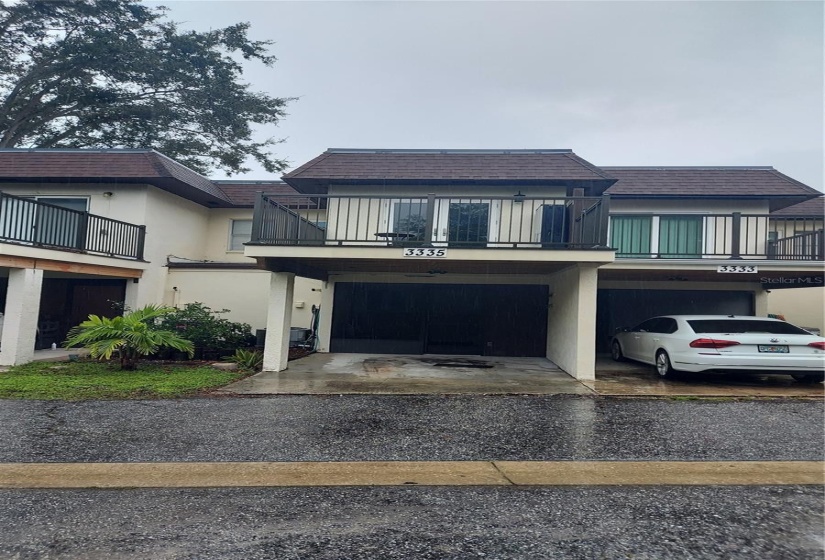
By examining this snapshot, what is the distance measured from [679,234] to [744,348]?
533 centimetres

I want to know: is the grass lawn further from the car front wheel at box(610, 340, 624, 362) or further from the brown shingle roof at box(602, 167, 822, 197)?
the brown shingle roof at box(602, 167, 822, 197)

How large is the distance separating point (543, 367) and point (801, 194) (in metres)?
7.86

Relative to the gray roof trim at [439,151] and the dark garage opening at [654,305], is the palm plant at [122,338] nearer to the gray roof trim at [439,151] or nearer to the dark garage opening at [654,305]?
the gray roof trim at [439,151]

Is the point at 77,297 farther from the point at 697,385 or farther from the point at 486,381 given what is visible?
the point at 697,385

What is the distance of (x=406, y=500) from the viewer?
3916 mm

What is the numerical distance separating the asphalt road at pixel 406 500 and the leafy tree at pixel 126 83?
21.4 m

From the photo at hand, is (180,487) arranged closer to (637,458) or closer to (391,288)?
(637,458)

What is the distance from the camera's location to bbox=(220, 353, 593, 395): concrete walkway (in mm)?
8359

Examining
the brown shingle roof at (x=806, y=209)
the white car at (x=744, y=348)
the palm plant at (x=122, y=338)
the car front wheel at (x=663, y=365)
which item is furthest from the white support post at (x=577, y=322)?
the brown shingle roof at (x=806, y=209)

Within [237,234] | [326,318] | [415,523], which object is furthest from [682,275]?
[237,234]

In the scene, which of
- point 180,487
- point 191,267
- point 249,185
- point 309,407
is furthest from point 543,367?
point 249,185

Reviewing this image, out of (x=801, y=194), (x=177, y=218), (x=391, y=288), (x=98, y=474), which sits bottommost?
(x=98, y=474)

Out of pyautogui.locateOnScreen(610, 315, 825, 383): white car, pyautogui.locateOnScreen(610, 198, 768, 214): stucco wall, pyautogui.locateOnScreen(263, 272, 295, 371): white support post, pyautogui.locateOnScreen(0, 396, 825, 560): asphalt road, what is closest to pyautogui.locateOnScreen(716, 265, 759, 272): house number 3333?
pyautogui.locateOnScreen(610, 315, 825, 383): white car

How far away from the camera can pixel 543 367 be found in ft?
37.0
